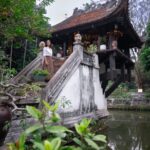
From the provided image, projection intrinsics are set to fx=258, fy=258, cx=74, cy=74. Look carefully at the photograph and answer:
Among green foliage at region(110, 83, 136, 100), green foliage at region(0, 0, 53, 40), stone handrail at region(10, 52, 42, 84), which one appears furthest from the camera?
green foliage at region(110, 83, 136, 100)

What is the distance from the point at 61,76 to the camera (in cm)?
688

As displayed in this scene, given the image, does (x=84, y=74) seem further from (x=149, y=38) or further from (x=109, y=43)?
(x=149, y=38)

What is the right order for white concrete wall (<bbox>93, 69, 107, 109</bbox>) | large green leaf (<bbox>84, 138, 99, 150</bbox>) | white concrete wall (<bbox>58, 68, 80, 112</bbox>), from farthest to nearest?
1. white concrete wall (<bbox>93, 69, 107, 109</bbox>)
2. white concrete wall (<bbox>58, 68, 80, 112</bbox>)
3. large green leaf (<bbox>84, 138, 99, 150</bbox>)

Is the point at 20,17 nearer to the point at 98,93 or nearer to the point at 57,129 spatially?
the point at 57,129

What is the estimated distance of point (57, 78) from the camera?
6645 millimetres

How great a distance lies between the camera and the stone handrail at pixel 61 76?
6155 mm

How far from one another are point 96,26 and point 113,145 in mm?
4822

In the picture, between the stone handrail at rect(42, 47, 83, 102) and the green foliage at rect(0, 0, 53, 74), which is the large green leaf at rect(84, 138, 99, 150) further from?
the green foliage at rect(0, 0, 53, 74)

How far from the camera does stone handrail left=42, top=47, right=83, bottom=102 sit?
20.2 ft

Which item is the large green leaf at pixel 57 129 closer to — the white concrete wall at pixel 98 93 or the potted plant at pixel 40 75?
the potted plant at pixel 40 75

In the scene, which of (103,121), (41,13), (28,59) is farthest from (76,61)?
(28,59)

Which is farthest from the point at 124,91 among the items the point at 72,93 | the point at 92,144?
the point at 92,144

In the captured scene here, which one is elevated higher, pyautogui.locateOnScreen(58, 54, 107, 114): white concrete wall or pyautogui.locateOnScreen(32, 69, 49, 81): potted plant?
pyautogui.locateOnScreen(32, 69, 49, 81): potted plant

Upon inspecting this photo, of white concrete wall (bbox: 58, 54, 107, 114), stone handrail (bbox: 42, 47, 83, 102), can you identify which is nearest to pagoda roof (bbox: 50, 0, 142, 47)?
white concrete wall (bbox: 58, 54, 107, 114)
